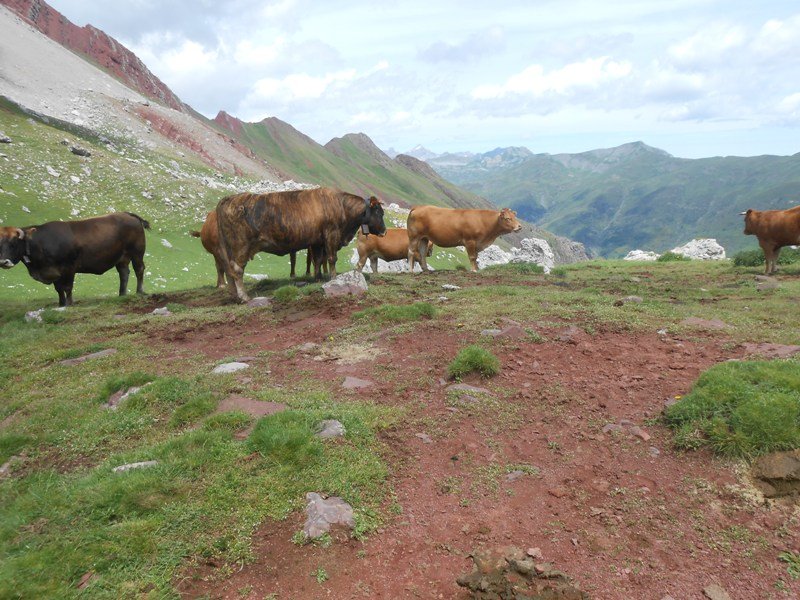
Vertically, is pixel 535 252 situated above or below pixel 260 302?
above

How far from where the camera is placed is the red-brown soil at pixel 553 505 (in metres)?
4.12

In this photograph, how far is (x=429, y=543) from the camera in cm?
458

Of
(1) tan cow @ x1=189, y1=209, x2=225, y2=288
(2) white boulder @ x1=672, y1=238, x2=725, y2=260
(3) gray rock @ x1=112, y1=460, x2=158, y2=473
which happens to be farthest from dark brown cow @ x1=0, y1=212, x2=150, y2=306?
(2) white boulder @ x1=672, y1=238, x2=725, y2=260

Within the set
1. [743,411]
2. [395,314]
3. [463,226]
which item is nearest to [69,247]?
[395,314]

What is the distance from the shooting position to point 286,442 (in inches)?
225

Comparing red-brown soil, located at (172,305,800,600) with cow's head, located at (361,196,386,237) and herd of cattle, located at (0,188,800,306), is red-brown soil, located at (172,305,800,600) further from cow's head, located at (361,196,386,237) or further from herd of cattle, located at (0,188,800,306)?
cow's head, located at (361,196,386,237)

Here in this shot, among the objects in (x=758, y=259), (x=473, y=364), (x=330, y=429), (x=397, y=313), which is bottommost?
(x=330, y=429)

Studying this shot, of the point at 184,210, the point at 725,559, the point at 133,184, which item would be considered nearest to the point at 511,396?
the point at 725,559

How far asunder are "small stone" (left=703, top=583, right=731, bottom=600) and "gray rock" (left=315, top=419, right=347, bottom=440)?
383 cm

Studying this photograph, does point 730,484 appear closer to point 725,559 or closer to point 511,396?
point 725,559

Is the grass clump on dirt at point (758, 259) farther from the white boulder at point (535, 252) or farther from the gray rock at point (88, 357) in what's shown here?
the gray rock at point (88, 357)

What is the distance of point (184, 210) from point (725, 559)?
120 ft

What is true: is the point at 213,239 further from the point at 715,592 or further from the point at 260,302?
the point at 715,592

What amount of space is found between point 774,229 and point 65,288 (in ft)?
78.3
